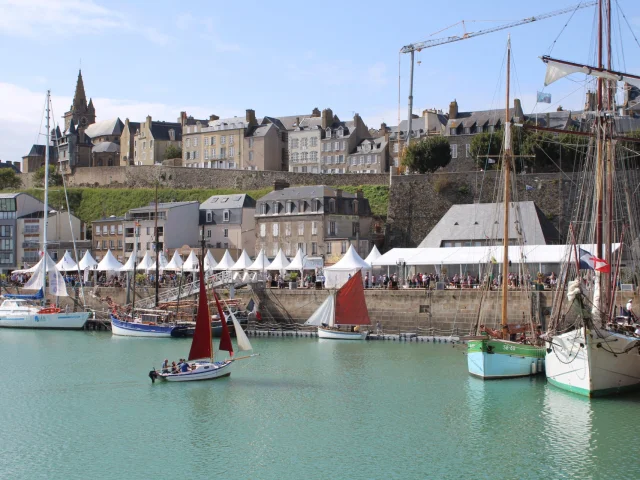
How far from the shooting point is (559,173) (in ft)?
188

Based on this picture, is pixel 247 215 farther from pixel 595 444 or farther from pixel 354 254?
pixel 595 444

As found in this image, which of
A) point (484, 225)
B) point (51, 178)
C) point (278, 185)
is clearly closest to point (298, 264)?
point (484, 225)

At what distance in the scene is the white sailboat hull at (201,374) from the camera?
30.3m

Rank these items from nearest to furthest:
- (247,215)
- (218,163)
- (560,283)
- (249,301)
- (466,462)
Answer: (466,462) → (560,283) → (249,301) → (247,215) → (218,163)

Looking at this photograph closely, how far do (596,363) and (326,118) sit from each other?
208 feet

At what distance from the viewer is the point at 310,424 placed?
955 inches

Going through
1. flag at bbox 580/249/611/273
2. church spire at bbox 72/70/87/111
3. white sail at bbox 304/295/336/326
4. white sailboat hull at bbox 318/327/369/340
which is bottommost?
white sailboat hull at bbox 318/327/369/340

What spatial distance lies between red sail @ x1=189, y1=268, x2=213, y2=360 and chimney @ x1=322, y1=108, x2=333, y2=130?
5737 cm

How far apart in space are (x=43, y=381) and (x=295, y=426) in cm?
1229

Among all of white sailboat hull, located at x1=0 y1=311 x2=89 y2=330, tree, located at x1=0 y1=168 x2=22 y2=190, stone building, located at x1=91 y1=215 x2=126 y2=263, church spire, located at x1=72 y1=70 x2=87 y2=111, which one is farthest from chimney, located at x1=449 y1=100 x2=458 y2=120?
church spire, located at x1=72 y1=70 x2=87 y2=111

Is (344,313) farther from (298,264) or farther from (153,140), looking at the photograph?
(153,140)

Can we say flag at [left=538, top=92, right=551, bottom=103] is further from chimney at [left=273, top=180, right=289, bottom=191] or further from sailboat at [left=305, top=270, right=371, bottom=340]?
chimney at [left=273, top=180, right=289, bottom=191]

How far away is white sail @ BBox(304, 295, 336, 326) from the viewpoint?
42938 mm

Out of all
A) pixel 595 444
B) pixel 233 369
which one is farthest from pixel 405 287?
pixel 595 444
